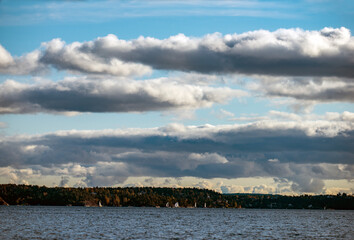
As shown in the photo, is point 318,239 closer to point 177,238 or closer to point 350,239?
point 350,239

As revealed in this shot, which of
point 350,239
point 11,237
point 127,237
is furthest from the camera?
point 350,239

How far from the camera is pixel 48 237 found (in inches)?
4715

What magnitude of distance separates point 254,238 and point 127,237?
1258 inches

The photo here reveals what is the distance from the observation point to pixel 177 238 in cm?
12612

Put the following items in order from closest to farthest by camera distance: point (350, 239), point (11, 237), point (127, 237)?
point (11, 237)
point (127, 237)
point (350, 239)

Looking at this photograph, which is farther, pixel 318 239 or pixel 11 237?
pixel 318 239

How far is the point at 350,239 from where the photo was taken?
442ft

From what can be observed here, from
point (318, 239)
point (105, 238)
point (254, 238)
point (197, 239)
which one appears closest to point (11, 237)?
point (105, 238)

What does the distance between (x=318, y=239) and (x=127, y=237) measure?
48.3 meters

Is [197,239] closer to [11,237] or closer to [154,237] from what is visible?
[154,237]

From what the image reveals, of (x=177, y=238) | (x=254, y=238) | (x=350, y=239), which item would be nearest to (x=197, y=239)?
(x=177, y=238)

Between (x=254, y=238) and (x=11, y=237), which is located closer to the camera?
(x=11, y=237)

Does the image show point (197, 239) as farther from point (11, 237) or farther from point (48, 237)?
point (11, 237)

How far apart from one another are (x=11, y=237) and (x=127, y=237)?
26591 mm
